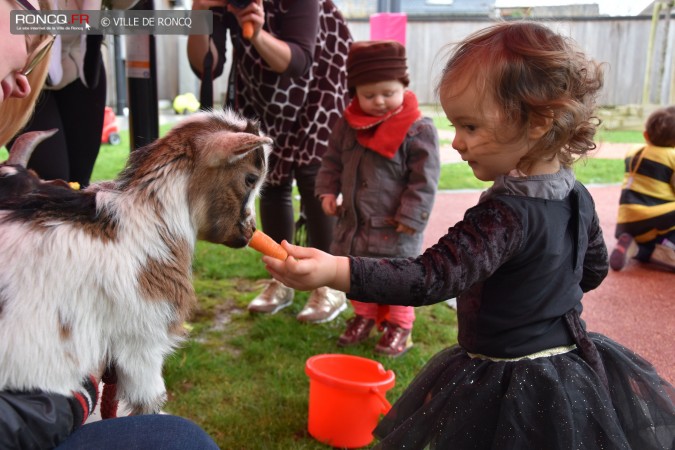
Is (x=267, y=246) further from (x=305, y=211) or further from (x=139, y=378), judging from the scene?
(x=305, y=211)

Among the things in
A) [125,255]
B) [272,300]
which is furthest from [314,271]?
[272,300]

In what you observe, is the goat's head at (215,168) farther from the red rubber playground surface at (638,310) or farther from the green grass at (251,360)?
the red rubber playground surface at (638,310)

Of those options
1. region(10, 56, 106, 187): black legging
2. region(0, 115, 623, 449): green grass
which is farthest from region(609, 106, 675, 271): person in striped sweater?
region(10, 56, 106, 187): black legging

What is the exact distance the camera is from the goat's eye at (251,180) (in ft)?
6.15

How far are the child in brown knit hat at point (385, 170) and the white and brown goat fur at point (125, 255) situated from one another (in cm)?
157

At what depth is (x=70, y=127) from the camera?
3037 mm

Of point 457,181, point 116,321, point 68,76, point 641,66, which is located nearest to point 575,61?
point 116,321

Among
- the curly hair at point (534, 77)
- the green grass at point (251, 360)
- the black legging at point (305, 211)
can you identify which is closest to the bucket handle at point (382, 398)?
the green grass at point (251, 360)

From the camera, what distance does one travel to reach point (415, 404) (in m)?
2.05

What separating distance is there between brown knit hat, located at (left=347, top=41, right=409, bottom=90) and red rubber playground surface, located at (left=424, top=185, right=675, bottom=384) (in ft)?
6.40

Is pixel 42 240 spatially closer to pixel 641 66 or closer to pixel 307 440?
pixel 307 440

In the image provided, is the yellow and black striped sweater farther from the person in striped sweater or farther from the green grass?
the green grass

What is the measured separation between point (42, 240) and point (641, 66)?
17390mm

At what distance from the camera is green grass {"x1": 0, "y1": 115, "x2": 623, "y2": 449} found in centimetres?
282
